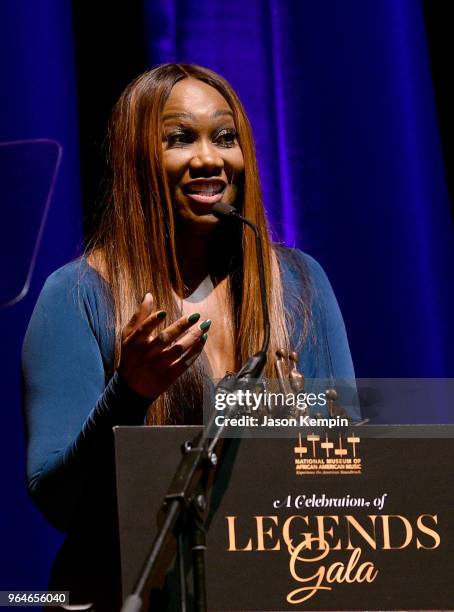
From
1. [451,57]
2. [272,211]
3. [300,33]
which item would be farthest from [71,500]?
[451,57]

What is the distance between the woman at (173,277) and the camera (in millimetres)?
1573

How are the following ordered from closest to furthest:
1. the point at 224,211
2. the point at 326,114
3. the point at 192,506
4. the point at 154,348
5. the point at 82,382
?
the point at 192,506
the point at 154,348
the point at 224,211
the point at 82,382
the point at 326,114

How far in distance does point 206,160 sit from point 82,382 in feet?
1.36

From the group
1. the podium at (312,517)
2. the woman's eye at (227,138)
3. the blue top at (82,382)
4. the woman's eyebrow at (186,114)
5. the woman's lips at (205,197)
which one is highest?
the woman's eyebrow at (186,114)

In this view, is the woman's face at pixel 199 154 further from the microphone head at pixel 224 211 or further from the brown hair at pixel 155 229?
the microphone head at pixel 224 211

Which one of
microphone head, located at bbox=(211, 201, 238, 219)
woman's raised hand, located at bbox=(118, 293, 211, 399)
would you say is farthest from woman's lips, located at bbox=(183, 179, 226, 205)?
woman's raised hand, located at bbox=(118, 293, 211, 399)

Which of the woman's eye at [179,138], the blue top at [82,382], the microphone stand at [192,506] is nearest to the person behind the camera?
the microphone stand at [192,506]

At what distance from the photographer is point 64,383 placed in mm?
1567

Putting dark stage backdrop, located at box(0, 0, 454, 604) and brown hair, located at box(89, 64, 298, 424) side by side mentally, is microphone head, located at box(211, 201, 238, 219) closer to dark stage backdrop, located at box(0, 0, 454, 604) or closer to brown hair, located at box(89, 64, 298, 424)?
brown hair, located at box(89, 64, 298, 424)

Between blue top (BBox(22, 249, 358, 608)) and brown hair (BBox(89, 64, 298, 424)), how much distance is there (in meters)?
0.05

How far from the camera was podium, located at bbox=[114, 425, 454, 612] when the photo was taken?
106cm

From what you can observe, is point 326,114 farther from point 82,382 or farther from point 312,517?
point 312,517

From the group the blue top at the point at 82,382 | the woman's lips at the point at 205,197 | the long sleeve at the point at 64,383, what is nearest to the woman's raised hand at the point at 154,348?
the blue top at the point at 82,382

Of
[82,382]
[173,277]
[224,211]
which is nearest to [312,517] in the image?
[224,211]
